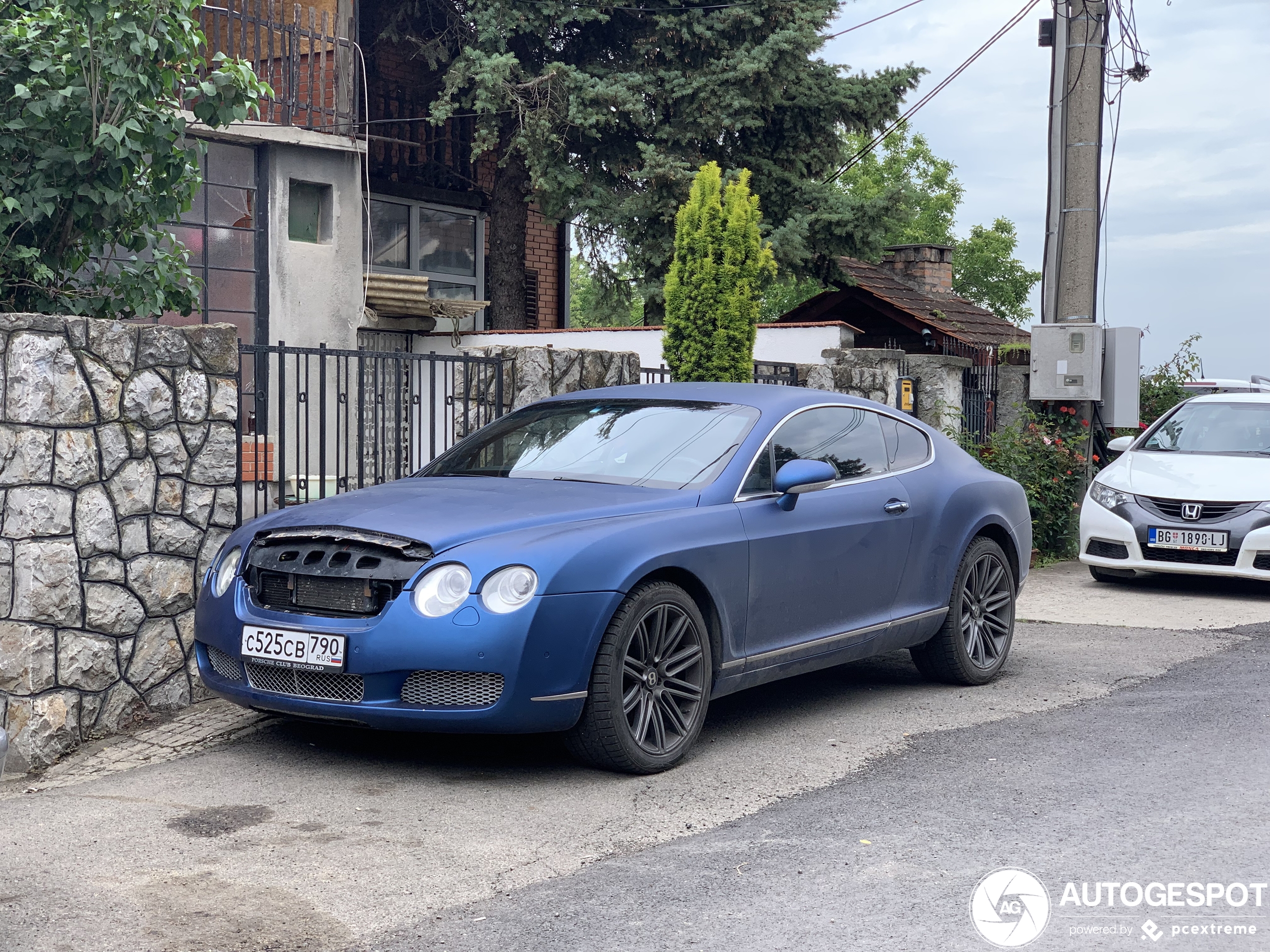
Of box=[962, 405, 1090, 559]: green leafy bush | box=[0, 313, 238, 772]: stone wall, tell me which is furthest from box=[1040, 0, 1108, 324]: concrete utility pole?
box=[0, 313, 238, 772]: stone wall

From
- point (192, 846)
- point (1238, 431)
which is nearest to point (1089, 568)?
point (1238, 431)

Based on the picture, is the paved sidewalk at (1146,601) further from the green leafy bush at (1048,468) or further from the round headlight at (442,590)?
the round headlight at (442,590)

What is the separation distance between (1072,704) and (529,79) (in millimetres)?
11742

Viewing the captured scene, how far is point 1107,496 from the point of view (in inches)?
450

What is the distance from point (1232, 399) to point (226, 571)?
958 cm

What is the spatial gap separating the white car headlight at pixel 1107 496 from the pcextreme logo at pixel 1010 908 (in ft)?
24.7

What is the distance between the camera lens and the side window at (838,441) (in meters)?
6.35

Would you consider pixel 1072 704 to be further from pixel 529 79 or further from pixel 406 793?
pixel 529 79

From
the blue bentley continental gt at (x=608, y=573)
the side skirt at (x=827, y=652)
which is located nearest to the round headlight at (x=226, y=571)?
the blue bentley continental gt at (x=608, y=573)

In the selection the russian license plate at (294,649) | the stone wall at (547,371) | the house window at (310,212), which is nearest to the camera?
the russian license plate at (294,649)

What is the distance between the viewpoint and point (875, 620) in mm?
6578

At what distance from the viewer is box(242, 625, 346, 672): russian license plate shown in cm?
512

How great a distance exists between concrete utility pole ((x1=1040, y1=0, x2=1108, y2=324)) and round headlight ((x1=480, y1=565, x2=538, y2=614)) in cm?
1004

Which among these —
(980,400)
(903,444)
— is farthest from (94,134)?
(980,400)
